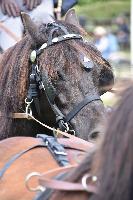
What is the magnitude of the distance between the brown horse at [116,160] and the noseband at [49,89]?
188 cm

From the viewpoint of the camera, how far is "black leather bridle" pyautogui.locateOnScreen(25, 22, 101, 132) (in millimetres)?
4543

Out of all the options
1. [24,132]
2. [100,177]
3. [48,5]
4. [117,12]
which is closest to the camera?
[100,177]

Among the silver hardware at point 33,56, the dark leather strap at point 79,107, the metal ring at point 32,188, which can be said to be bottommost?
the dark leather strap at point 79,107

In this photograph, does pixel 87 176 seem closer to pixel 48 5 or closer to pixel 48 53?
pixel 48 53

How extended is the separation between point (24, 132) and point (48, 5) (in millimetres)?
1986

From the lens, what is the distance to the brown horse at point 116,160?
244 centimetres

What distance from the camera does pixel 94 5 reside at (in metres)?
35.0

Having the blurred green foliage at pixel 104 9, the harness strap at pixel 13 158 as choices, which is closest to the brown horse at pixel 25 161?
the harness strap at pixel 13 158

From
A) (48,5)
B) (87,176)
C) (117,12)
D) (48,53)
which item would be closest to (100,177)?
(87,176)

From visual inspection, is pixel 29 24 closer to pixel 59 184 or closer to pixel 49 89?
pixel 49 89

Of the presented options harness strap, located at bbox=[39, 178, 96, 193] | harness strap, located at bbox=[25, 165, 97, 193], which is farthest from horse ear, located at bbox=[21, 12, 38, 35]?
harness strap, located at bbox=[39, 178, 96, 193]

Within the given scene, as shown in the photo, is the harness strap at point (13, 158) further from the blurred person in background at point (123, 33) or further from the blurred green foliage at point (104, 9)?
the blurred green foliage at point (104, 9)

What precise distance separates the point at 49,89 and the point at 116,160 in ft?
7.18

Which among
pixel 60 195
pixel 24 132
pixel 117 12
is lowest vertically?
pixel 117 12
